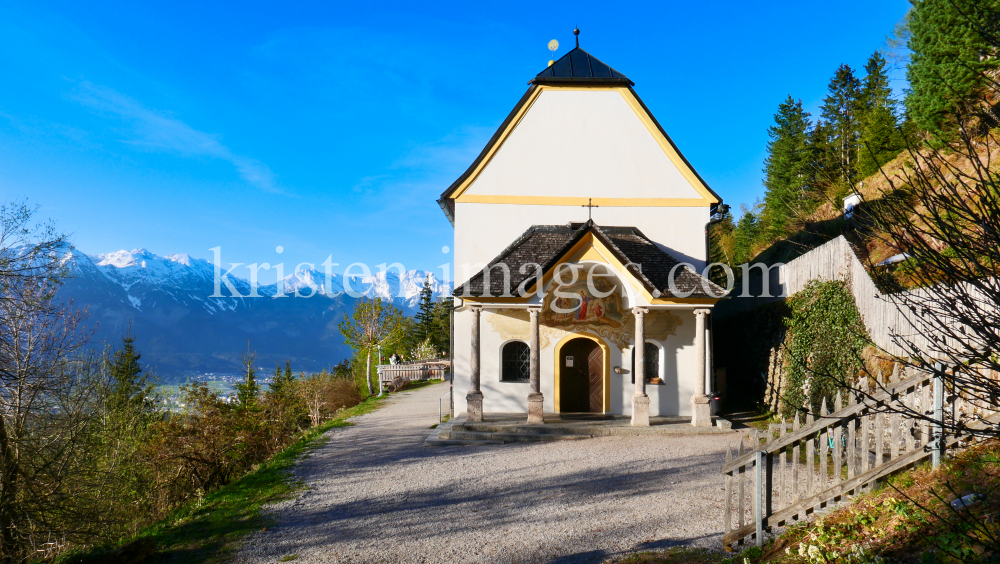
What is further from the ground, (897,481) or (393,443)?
(897,481)

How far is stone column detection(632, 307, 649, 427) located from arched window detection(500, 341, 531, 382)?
9.74 ft

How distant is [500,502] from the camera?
8.27 metres

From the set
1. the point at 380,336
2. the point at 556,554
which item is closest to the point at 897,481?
the point at 556,554

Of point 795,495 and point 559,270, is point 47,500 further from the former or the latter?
point 559,270

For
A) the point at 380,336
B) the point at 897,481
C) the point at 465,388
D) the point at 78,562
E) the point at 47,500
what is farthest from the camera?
the point at 380,336

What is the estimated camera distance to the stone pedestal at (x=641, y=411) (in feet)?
44.2

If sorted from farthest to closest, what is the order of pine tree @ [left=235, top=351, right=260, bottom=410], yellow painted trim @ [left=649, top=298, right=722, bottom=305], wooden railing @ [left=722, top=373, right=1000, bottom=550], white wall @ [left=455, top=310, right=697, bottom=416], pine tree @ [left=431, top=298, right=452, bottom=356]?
pine tree @ [left=431, top=298, right=452, bottom=356]
white wall @ [left=455, top=310, right=697, bottom=416]
yellow painted trim @ [left=649, top=298, right=722, bottom=305]
pine tree @ [left=235, top=351, right=260, bottom=410]
wooden railing @ [left=722, top=373, right=1000, bottom=550]

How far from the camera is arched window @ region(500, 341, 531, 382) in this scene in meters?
15.4

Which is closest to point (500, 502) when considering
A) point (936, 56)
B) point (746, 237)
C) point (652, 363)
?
point (652, 363)

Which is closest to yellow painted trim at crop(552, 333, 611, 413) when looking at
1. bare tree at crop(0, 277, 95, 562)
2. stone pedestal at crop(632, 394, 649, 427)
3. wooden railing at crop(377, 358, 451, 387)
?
stone pedestal at crop(632, 394, 649, 427)

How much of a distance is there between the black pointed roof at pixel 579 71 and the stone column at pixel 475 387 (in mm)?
7501

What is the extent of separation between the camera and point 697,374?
14148 millimetres

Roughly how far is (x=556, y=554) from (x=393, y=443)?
750 centimetres

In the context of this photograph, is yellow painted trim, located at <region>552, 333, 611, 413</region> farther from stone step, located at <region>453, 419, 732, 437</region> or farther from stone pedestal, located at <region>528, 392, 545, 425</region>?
stone step, located at <region>453, 419, 732, 437</region>
